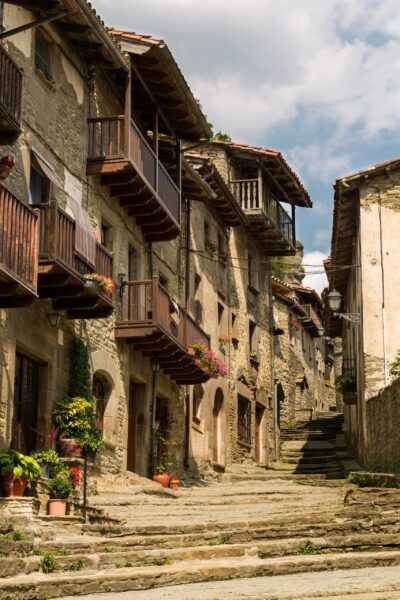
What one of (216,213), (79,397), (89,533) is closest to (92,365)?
(79,397)

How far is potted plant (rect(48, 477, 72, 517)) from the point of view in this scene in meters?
15.3

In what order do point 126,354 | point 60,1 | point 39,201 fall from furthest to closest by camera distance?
1. point 126,354
2. point 39,201
3. point 60,1

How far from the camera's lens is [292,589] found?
1004 cm

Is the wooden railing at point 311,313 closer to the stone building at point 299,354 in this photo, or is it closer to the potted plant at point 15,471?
the stone building at point 299,354

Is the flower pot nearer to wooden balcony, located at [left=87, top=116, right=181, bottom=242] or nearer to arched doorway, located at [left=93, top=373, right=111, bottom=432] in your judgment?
arched doorway, located at [left=93, top=373, right=111, bottom=432]

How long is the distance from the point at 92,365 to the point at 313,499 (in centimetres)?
476

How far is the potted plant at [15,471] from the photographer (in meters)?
14.4

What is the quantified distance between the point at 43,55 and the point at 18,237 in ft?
18.6

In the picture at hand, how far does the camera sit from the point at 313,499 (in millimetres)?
19438

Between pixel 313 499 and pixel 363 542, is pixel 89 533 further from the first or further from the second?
pixel 313 499

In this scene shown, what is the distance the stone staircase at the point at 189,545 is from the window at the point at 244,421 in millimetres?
13425

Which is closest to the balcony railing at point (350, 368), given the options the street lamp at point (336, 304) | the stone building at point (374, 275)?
the street lamp at point (336, 304)

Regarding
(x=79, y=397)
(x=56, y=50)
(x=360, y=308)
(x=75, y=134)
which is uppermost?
(x=56, y=50)

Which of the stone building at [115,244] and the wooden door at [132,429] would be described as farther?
the wooden door at [132,429]
